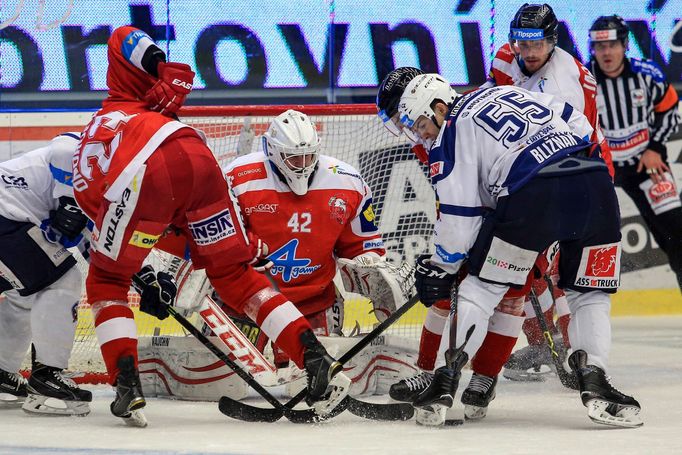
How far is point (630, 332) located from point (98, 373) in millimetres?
2743

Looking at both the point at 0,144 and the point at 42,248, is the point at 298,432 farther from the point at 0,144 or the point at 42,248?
the point at 0,144

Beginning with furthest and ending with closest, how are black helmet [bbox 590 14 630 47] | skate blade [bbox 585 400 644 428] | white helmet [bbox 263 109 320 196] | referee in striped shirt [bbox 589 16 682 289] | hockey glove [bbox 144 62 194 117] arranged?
referee in striped shirt [bbox 589 16 682 289] → black helmet [bbox 590 14 630 47] → white helmet [bbox 263 109 320 196] → hockey glove [bbox 144 62 194 117] → skate blade [bbox 585 400 644 428]

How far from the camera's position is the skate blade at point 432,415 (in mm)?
3570

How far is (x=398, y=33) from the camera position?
654 centimetres

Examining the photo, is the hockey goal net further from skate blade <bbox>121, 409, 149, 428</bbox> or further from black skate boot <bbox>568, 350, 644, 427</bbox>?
black skate boot <bbox>568, 350, 644, 427</bbox>

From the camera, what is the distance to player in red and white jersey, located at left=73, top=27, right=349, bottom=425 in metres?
3.61

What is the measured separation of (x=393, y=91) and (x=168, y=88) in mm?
672

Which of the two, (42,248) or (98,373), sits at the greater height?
(42,248)

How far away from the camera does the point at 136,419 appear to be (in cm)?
362

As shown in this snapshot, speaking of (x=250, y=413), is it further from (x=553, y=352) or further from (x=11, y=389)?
(x=553, y=352)

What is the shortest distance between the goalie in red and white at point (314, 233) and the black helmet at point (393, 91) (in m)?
0.37

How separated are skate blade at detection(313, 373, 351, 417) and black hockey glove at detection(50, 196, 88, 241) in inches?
36.2

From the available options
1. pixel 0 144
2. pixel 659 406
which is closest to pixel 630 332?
pixel 659 406

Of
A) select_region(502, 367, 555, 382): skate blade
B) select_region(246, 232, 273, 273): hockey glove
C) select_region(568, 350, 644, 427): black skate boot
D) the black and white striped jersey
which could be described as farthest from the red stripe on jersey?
the black and white striped jersey
